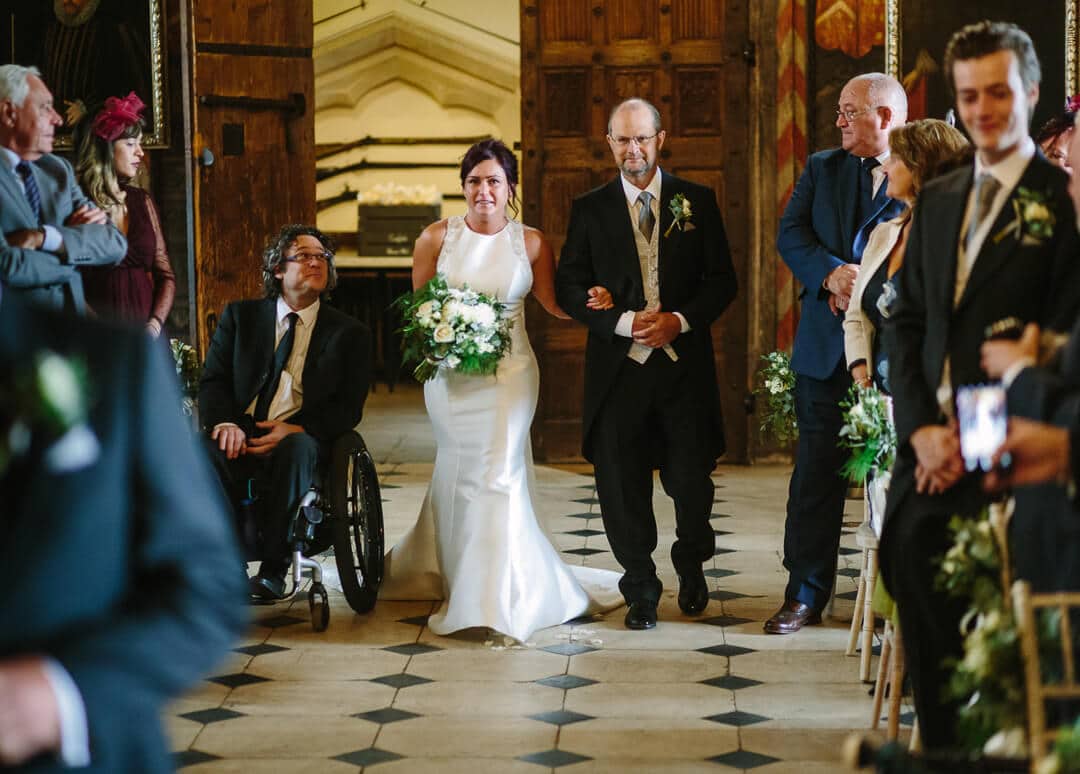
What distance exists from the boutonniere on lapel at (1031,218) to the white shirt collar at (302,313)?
3.48 m

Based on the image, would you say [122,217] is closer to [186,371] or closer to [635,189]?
[186,371]

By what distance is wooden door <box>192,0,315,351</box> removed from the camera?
28.1 ft

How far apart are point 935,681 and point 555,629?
2635mm

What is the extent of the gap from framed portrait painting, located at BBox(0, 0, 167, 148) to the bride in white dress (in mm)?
3369

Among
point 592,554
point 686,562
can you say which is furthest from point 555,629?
point 592,554

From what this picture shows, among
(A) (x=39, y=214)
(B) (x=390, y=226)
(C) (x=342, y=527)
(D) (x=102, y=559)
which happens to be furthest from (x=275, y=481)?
(B) (x=390, y=226)

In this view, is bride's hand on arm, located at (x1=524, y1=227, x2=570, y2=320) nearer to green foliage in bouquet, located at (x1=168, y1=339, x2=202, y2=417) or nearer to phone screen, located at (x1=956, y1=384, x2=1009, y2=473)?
green foliage in bouquet, located at (x1=168, y1=339, x2=202, y2=417)

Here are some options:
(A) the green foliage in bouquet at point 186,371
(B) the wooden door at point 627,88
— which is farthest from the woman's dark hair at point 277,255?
(B) the wooden door at point 627,88

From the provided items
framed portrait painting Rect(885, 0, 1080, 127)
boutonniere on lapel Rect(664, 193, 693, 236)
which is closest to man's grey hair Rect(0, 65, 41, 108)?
boutonniere on lapel Rect(664, 193, 693, 236)

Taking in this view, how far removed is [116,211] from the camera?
21.3 feet

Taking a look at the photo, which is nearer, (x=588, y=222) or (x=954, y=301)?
(x=954, y=301)

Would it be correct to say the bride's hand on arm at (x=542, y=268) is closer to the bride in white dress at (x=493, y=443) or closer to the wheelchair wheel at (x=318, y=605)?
the bride in white dress at (x=493, y=443)

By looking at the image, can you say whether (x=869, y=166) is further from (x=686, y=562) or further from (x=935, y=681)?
(x=935, y=681)

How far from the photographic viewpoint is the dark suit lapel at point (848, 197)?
5.65 meters
